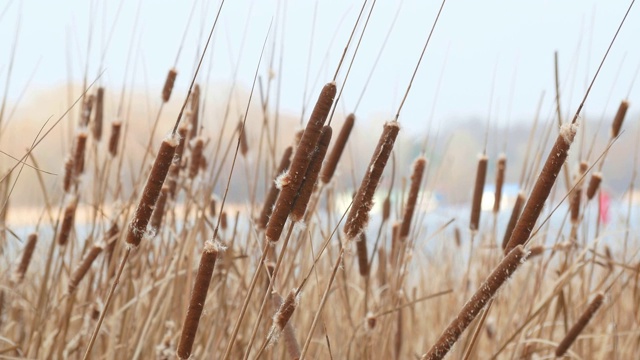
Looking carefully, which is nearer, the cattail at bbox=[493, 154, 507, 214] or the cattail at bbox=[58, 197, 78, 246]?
the cattail at bbox=[58, 197, 78, 246]

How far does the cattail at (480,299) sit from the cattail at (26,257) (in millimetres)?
1093

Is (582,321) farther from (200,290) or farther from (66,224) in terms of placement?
(66,224)

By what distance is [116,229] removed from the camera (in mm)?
1725

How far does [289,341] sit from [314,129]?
0.36 metres

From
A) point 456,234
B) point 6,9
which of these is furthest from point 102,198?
point 456,234

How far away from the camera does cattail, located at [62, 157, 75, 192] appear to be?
1.69 m

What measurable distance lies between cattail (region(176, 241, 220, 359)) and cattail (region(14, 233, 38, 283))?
0.90m

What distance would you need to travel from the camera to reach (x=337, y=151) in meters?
1.30

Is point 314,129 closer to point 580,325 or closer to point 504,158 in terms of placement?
point 580,325

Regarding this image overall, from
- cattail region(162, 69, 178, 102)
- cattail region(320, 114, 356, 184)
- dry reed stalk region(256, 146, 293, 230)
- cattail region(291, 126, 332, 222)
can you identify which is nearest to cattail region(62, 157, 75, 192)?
cattail region(162, 69, 178, 102)

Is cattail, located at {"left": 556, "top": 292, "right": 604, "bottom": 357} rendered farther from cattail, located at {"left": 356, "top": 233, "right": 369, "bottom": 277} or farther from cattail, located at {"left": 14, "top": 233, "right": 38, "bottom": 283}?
cattail, located at {"left": 14, "top": 233, "right": 38, "bottom": 283}

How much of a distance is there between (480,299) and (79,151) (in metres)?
1.19

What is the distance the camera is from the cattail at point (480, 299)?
0.75 m

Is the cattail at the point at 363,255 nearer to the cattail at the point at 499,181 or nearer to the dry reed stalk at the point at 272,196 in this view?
the dry reed stalk at the point at 272,196
